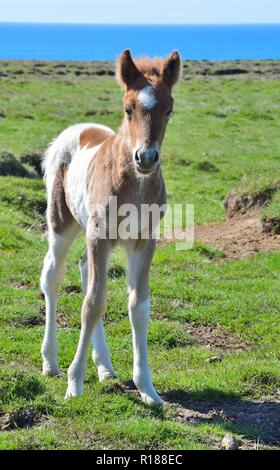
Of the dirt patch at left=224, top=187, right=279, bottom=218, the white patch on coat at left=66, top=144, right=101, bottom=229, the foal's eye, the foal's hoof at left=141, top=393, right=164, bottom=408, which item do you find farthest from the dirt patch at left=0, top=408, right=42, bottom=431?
the dirt patch at left=224, top=187, right=279, bottom=218

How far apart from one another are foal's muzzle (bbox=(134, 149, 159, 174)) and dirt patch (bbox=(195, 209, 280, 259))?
6.97m

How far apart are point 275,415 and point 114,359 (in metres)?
2.10

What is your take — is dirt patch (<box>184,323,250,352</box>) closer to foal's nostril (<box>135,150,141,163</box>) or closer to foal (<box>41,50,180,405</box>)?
foal (<box>41,50,180,405</box>)

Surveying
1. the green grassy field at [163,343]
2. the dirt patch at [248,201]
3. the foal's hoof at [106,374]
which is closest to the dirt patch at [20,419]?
the green grassy field at [163,343]

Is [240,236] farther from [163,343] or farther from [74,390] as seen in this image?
[74,390]

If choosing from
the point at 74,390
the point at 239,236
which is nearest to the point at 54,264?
the point at 74,390

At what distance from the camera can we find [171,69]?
669cm

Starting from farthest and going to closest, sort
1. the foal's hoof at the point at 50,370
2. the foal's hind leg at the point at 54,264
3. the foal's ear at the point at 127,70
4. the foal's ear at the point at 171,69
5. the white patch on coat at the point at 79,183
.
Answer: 1. the foal's hind leg at the point at 54,264
2. the foal's hoof at the point at 50,370
3. the white patch on coat at the point at 79,183
4. the foal's ear at the point at 171,69
5. the foal's ear at the point at 127,70

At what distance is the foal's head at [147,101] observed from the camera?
6062 millimetres

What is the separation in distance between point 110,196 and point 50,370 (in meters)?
2.10

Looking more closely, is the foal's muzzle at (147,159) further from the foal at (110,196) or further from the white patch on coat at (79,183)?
the white patch on coat at (79,183)

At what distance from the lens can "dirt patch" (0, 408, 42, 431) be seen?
6243 mm
